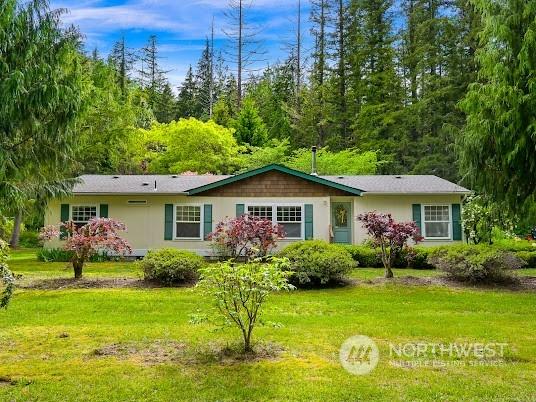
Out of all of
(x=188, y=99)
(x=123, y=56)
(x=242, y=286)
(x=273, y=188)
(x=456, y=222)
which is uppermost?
(x=123, y=56)

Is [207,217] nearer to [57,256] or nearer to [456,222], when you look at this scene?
[57,256]

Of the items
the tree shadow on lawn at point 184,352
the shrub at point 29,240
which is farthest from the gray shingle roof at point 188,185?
the tree shadow on lawn at point 184,352

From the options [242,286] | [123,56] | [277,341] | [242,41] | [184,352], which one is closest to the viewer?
[242,286]

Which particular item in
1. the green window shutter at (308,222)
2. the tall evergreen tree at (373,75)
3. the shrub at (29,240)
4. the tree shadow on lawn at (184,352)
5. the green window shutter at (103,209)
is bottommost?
the tree shadow on lawn at (184,352)

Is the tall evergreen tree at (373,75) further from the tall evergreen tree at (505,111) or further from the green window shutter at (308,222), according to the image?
the tall evergreen tree at (505,111)

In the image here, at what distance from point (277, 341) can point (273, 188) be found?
10.7 m

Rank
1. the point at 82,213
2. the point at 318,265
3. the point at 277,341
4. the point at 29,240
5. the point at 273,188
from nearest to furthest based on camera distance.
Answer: the point at 277,341 → the point at 318,265 → the point at 273,188 → the point at 82,213 → the point at 29,240

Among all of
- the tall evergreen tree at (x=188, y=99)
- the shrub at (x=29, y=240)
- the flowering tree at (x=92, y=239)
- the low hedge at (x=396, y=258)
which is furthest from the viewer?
the tall evergreen tree at (x=188, y=99)

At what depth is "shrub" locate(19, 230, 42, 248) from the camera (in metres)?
23.9

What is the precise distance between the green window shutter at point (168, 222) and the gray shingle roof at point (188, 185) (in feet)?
2.16

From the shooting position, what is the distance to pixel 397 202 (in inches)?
668

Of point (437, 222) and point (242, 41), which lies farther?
point (242, 41)

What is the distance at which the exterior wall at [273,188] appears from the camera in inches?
651

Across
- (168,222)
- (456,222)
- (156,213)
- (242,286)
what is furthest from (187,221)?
(242,286)
